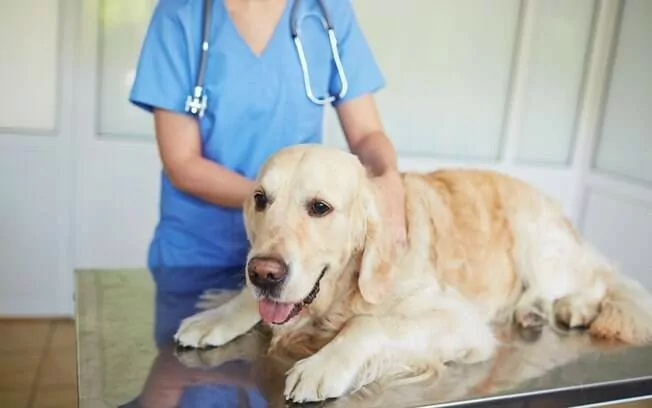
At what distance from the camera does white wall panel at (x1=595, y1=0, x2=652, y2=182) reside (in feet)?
12.2

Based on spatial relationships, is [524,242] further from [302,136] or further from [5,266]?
[5,266]

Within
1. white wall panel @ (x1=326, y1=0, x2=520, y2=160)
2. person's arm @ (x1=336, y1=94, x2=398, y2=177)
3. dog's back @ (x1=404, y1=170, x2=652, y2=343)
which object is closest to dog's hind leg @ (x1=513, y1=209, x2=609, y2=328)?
dog's back @ (x1=404, y1=170, x2=652, y2=343)

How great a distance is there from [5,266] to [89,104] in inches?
32.9

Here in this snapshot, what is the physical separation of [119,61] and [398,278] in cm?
239

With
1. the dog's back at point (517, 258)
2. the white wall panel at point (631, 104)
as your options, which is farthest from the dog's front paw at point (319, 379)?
the white wall panel at point (631, 104)

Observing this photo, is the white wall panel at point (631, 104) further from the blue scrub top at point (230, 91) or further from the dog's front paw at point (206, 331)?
A: the dog's front paw at point (206, 331)

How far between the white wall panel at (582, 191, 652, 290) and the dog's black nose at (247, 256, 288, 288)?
281cm

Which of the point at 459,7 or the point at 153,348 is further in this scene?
the point at 459,7

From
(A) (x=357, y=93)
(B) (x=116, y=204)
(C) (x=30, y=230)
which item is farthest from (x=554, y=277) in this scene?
(C) (x=30, y=230)

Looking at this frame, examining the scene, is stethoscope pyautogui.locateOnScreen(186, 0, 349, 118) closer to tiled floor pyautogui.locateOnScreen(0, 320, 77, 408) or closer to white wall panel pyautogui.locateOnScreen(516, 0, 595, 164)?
tiled floor pyautogui.locateOnScreen(0, 320, 77, 408)

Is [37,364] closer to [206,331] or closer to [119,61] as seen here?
[119,61]

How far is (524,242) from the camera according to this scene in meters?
1.62

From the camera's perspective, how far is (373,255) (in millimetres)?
1272

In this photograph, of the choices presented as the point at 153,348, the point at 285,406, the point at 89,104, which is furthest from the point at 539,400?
the point at 89,104
